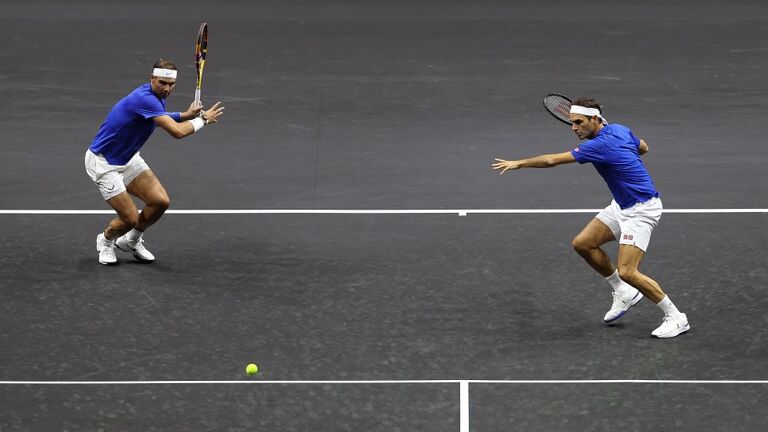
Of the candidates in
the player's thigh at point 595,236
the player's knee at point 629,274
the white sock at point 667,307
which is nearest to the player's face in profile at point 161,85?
the player's thigh at point 595,236

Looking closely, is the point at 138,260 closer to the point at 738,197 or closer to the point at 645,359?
the point at 645,359

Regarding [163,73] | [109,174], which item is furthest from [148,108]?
[109,174]

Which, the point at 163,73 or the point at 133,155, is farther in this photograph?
the point at 133,155

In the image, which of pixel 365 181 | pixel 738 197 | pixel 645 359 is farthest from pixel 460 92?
pixel 645 359

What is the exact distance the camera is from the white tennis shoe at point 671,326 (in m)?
10.1

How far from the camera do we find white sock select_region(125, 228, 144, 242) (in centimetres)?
1183

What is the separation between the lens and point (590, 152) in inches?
392

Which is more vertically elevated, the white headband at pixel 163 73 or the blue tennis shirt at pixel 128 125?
the white headband at pixel 163 73

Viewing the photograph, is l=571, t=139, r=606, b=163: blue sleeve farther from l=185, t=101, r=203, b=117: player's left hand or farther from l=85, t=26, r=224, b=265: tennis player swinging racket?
l=185, t=101, r=203, b=117: player's left hand

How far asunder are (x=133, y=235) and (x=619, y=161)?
4.52 meters

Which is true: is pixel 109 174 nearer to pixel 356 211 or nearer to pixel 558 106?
pixel 356 211

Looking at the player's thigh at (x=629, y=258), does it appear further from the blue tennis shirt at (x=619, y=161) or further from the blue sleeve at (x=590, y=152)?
the blue sleeve at (x=590, y=152)

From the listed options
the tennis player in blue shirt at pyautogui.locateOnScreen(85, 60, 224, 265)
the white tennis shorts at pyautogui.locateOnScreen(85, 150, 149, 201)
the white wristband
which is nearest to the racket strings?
the tennis player in blue shirt at pyautogui.locateOnScreen(85, 60, 224, 265)

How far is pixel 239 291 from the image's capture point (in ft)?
37.1
